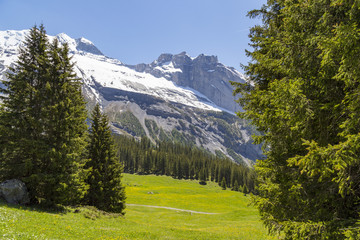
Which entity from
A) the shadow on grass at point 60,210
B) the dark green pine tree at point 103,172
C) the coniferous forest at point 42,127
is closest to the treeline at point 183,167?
the dark green pine tree at point 103,172

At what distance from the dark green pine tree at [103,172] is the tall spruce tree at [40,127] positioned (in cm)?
454

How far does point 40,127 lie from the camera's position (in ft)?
69.1

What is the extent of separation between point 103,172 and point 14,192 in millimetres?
10896

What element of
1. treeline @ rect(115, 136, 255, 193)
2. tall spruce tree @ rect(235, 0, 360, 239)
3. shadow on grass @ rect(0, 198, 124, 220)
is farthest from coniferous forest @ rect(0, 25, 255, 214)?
treeline @ rect(115, 136, 255, 193)

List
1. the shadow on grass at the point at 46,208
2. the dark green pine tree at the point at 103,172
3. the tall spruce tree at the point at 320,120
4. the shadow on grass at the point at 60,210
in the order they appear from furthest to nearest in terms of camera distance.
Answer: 1. the dark green pine tree at the point at 103,172
2. the shadow on grass at the point at 46,208
3. the shadow on grass at the point at 60,210
4. the tall spruce tree at the point at 320,120

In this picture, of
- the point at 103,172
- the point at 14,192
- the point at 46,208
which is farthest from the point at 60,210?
the point at 103,172

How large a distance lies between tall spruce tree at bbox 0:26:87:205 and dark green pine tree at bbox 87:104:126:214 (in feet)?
14.9

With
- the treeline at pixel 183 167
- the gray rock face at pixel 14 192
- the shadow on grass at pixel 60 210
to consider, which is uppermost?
the gray rock face at pixel 14 192

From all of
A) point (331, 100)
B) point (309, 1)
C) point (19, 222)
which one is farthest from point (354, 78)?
point (19, 222)

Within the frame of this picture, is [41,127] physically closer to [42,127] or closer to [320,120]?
[42,127]

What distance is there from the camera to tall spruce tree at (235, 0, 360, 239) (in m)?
6.73

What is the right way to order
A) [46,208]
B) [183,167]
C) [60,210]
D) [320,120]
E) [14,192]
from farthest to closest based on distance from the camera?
[183,167] < [60,210] < [46,208] < [14,192] < [320,120]

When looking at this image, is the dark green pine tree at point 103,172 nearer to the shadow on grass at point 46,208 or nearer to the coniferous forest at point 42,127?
the coniferous forest at point 42,127

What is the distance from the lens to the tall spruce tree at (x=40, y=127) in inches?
790
